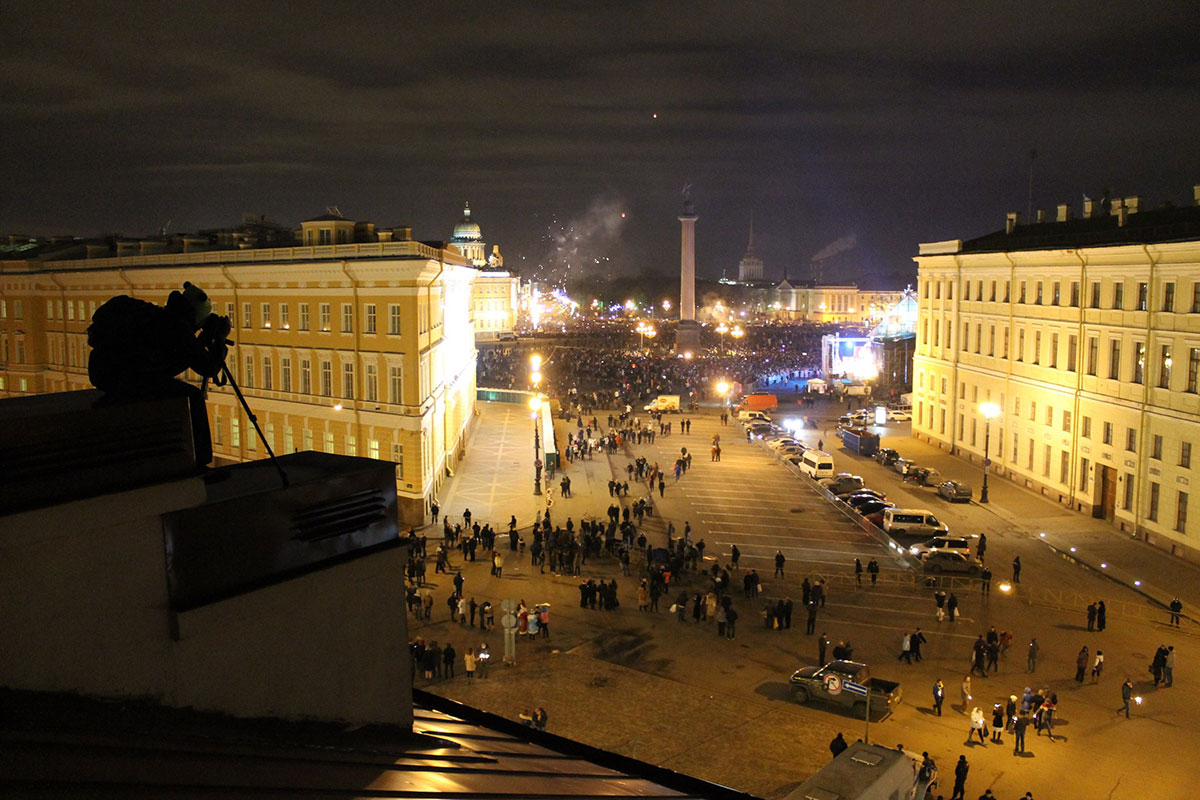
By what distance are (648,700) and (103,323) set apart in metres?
17.0

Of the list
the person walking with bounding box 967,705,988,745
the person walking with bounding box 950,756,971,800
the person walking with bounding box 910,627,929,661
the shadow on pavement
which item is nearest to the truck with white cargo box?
the person walking with bounding box 950,756,971,800

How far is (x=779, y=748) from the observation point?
17.9 metres

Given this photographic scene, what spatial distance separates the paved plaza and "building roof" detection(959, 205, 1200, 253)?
35.1 ft

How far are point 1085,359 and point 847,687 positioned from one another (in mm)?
24368

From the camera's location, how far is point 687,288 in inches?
4562

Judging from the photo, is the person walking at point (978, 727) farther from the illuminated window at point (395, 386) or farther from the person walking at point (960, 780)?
the illuminated window at point (395, 386)

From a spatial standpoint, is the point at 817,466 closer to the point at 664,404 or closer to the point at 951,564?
the point at 951,564

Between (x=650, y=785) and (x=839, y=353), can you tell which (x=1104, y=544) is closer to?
(x=650, y=785)

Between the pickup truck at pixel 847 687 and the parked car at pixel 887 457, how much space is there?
93.9 feet

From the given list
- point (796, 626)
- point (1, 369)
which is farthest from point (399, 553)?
point (1, 369)

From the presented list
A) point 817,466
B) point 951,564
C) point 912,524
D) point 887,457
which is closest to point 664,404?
point 887,457

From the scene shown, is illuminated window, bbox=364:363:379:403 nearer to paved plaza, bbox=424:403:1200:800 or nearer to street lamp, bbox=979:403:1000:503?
paved plaza, bbox=424:403:1200:800

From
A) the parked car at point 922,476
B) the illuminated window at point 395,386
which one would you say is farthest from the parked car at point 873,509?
the illuminated window at point 395,386

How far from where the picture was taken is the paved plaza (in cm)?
1761
